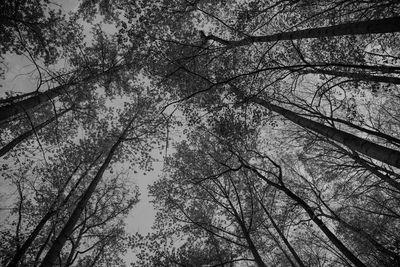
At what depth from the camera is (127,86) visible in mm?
10375

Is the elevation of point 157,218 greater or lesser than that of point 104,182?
lesser

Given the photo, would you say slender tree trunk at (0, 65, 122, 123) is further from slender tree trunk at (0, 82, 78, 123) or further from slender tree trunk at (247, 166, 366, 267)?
slender tree trunk at (247, 166, 366, 267)

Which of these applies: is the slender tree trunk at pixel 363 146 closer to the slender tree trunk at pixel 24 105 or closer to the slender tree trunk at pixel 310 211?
the slender tree trunk at pixel 310 211

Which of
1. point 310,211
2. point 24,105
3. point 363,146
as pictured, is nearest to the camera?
point 363,146

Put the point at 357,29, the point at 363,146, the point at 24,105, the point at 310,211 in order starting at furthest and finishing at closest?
the point at 24,105
the point at 310,211
the point at 357,29
the point at 363,146

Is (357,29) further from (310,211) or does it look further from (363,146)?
(310,211)

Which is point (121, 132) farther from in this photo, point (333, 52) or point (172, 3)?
point (333, 52)

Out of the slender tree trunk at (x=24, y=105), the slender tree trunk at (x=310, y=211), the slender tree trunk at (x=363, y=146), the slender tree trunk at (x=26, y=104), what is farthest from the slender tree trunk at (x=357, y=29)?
the slender tree trunk at (x=24, y=105)

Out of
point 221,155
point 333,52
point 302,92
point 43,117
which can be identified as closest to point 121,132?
point 43,117

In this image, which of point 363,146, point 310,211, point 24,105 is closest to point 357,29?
point 363,146

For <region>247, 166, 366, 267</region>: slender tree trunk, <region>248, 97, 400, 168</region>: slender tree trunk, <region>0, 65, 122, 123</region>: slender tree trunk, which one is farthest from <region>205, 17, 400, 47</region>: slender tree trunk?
<region>0, 65, 122, 123</region>: slender tree trunk

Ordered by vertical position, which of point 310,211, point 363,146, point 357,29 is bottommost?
point 310,211

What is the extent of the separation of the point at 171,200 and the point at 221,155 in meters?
2.98

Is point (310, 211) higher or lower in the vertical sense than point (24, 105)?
lower
